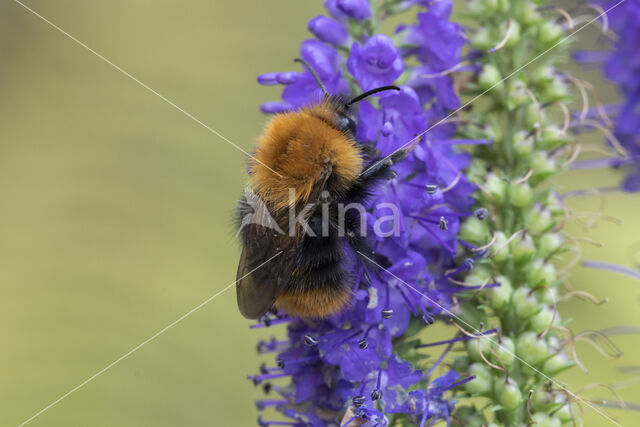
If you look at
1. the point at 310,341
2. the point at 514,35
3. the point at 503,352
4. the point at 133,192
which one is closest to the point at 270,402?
the point at 310,341

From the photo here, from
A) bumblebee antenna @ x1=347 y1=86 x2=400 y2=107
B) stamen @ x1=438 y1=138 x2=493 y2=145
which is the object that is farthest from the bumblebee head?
stamen @ x1=438 y1=138 x2=493 y2=145

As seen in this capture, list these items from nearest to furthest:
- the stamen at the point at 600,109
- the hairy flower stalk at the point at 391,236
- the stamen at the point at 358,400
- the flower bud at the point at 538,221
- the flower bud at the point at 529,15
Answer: the stamen at the point at 358,400
the hairy flower stalk at the point at 391,236
the flower bud at the point at 538,221
the flower bud at the point at 529,15
the stamen at the point at 600,109

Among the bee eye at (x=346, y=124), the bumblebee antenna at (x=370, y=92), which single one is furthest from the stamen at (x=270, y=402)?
the bumblebee antenna at (x=370, y=92)

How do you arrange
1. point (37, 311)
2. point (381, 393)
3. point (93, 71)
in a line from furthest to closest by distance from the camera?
point (93, 71)
point (37, 311)
point (381, 393)

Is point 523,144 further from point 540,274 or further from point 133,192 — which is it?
point 133,192

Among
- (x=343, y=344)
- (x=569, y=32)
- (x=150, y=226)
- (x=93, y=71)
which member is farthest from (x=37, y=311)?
(x=569, y=32)

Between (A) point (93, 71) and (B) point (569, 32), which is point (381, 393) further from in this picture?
(A) point (93, 71)

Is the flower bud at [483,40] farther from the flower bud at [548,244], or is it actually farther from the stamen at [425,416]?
the stamen at [425,416]
